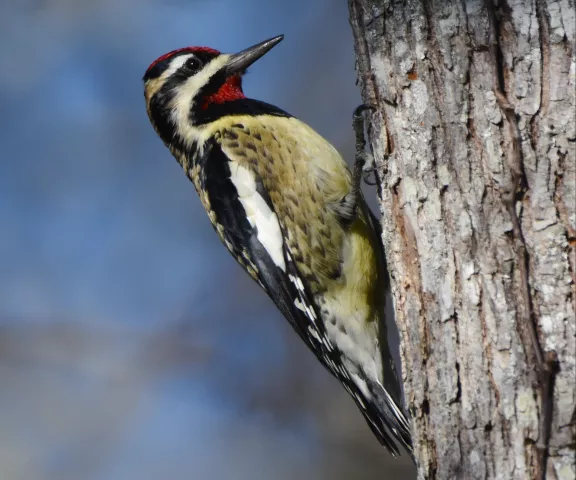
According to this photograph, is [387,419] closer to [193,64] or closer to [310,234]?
[310,234]

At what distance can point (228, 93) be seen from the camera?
3.42 meters

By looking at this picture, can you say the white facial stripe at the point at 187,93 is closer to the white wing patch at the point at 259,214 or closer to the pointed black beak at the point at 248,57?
the pointed black beak at the point at 248,57

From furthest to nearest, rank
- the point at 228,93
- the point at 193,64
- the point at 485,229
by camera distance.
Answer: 1. the point at 193,64
2. the point at 228,93
3. the point at 485,229

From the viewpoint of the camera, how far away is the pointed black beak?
11.3 feet

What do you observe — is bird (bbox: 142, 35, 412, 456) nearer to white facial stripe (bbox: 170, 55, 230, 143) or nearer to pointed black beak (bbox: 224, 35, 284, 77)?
white facial stripe (bbox: 170, 55, 230, 143)

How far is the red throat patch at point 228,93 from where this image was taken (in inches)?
133

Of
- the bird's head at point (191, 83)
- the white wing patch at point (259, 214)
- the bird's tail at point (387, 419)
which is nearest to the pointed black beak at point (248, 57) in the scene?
the bird's head at point (191, 83)

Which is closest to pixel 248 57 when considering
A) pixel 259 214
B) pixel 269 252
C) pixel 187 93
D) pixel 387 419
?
pixel 187 93

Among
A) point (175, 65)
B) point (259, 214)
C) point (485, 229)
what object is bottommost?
point (485, 229)

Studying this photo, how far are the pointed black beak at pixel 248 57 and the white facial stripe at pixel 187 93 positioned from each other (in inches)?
1.7

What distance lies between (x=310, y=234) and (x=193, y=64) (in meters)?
1.06

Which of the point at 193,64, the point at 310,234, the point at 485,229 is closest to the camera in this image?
the point at 485,229

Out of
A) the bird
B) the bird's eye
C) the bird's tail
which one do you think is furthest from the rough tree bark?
the bird's eye

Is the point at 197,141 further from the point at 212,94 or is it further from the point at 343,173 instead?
the point at 343,173
